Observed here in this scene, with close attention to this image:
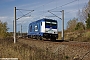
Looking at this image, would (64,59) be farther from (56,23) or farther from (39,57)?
(56,23)

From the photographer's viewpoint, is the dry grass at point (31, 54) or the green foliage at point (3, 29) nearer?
the dry grass at point (31, 54)

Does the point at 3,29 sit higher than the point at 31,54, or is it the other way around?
the point at 3,29

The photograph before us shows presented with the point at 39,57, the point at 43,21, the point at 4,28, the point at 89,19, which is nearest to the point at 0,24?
the point at 4,28

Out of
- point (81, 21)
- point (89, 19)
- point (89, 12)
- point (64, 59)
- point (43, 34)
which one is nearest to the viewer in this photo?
point (64, 59)

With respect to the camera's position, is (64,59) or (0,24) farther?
(0,24)

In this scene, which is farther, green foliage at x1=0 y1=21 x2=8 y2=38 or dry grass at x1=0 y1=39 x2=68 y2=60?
green foliage at x1=0 y1=21 x2=8 y2=38

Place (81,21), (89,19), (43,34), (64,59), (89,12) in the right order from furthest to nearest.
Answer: (81,21) → (89,12) → (89,19) → (43,34) → (64,59)

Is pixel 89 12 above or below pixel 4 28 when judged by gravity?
above

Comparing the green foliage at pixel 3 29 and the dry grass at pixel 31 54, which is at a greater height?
the green foliage at pixel 3 29

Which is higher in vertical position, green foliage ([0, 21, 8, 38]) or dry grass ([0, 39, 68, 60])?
green foliage ([0, 21, 8, 38])

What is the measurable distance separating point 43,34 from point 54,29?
6.41ft

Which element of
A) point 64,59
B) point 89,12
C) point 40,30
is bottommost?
point 64,59

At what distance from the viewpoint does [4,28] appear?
55.8 meters

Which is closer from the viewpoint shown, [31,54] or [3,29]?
[31,54]
